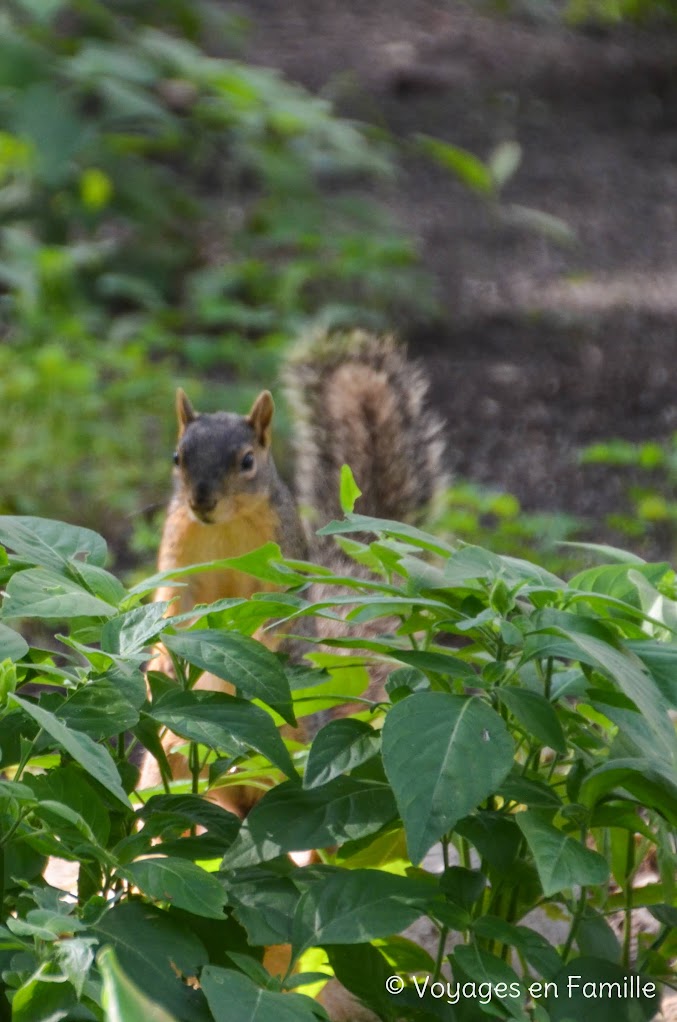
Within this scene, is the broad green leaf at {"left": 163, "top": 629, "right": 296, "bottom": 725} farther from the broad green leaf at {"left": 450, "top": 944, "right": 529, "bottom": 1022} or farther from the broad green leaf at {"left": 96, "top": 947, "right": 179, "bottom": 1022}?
the broad green leaf at {"left": 96, "top": 947, "right": 179, "bottom": 1022}

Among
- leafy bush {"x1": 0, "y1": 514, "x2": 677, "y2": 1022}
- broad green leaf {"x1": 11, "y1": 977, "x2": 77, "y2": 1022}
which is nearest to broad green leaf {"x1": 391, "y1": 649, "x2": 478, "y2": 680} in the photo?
leafy bush {"x1": 0, "y1": 514, "x2": 677, "y2": 1022}

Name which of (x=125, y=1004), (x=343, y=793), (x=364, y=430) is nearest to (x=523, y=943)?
(x=343, y=793)

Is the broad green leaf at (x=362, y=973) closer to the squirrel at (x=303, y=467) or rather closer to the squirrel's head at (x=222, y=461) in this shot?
the squirrel at (x=303, y=467)

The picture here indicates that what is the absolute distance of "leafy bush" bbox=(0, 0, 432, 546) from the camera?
371 cm

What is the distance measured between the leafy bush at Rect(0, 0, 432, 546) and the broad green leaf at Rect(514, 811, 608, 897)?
250 centimetres

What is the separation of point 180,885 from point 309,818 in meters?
0.13

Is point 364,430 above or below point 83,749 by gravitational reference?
below

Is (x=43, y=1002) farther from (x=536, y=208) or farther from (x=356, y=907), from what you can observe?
(x=536, y=208)

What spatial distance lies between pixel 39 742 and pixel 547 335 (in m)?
3.68

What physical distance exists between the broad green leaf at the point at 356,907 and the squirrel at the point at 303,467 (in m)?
0.81

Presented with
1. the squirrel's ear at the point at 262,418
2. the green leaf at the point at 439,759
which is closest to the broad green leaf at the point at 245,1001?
the green leaf at the point at 439,759

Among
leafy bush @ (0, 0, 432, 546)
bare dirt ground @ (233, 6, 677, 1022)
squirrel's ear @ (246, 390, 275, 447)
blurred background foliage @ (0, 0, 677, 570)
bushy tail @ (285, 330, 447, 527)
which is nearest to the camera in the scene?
squirrel's ear @ (246, 390, 275, 447)

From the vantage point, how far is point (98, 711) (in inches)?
38.5

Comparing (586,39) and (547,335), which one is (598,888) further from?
(586,39)
